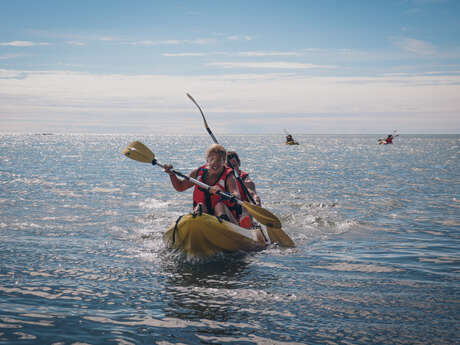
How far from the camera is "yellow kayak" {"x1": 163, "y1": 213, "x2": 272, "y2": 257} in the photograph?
7.22 meters

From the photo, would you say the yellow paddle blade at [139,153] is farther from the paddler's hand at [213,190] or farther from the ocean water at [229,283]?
the ocean water at [229,283]

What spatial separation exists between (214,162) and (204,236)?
1339 millimetres

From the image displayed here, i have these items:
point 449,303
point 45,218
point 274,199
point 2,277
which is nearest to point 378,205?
point 274,199

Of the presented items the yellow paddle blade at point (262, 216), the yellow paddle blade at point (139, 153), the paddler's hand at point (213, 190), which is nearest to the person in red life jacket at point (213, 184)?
the paddler's hand at point (213, 190)

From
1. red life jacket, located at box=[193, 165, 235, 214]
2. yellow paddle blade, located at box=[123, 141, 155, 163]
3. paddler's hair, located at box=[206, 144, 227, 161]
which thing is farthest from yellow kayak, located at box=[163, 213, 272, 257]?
yellow paddle blade, located at box=[123, 141, 155, 163]

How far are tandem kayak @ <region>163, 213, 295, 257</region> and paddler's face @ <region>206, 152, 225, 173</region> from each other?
3.04 feet

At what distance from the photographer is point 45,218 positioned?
11.7 meters

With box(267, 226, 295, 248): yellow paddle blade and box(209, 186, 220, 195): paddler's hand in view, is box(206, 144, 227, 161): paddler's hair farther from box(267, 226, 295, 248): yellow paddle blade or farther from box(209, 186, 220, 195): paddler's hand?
box(267, 226, 295, 248): yellow paddle blade

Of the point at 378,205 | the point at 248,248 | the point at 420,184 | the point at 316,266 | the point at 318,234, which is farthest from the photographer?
the point at 420,184

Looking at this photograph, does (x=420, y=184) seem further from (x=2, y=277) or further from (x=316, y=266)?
(x=2, y=277)

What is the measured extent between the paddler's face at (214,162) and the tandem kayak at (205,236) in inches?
36.4

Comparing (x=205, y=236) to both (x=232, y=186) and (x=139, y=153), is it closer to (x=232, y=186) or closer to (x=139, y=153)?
(x=232, y=186)

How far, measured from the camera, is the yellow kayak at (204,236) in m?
7.22

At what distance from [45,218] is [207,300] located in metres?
7.84
